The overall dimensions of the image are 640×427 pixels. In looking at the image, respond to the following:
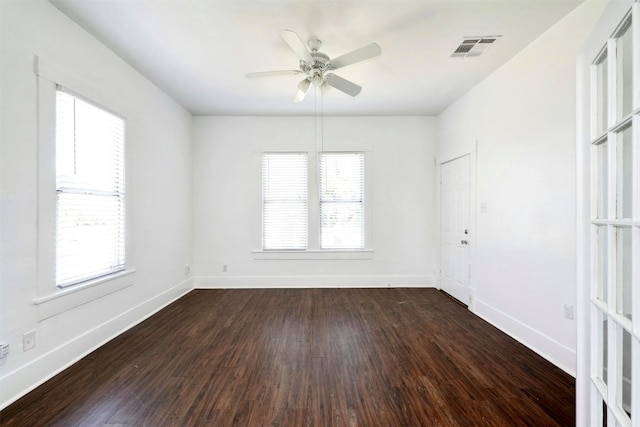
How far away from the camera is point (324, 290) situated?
14.4ft

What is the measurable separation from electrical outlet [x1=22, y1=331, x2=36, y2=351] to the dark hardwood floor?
324mm

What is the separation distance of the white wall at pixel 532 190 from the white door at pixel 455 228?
0.31 metres

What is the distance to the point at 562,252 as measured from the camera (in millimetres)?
2256

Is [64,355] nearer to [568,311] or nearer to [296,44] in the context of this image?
[296,44]

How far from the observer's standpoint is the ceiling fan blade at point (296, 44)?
2000 mm

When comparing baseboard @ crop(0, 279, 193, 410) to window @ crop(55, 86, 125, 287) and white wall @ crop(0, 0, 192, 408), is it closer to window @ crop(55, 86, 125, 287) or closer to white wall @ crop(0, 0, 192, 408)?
white wall @ crop(0, 0, 192, 408)

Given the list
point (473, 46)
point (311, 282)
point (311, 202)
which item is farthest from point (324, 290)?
point (473, 46)

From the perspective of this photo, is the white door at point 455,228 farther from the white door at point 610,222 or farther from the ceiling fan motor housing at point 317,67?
the white door at point 610,222

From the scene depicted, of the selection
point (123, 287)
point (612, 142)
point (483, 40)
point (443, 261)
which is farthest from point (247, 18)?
point (443, 261)

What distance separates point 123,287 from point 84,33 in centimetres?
247

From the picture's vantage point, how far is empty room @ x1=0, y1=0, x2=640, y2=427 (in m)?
1.13

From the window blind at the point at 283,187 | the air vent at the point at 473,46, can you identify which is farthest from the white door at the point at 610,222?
the window blind at the point at 283,187

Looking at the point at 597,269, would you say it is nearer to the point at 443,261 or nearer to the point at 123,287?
the point at 443,261

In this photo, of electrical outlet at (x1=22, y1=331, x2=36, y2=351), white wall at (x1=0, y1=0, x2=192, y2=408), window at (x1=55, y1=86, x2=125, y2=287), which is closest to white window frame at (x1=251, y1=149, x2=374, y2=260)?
white wall at (x1=0, y1=0, x2=192, y2=408)
